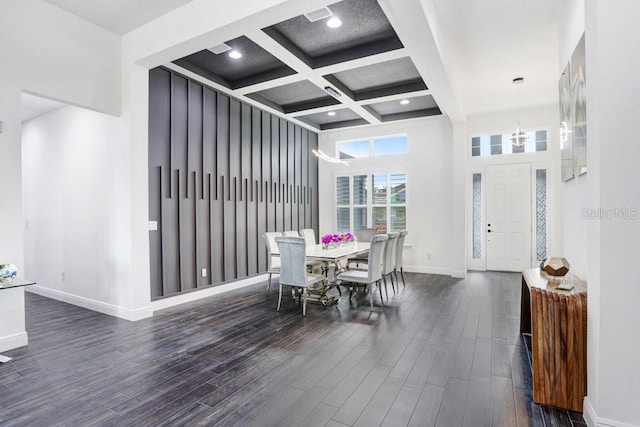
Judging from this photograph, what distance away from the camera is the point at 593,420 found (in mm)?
1828

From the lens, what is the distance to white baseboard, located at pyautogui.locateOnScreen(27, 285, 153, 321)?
12.7 ft

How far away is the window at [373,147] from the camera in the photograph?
7.31 meters


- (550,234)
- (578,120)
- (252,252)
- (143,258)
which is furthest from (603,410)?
(550,234)

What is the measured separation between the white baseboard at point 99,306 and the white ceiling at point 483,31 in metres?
3.31

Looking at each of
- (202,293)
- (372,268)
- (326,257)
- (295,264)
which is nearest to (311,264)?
(326,257)

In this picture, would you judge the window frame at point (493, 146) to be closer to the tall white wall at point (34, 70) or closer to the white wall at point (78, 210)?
the white wall at point (78, 210)

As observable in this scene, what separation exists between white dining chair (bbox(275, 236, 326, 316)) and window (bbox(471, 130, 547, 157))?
5.06 metres

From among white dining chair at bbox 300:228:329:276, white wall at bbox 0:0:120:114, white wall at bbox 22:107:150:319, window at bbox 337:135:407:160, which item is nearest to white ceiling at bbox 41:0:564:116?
white wall at bbox 0:0:120:114

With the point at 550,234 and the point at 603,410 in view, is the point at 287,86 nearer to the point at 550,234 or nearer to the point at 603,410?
the point at 603,410

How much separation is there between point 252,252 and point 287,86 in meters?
2.93

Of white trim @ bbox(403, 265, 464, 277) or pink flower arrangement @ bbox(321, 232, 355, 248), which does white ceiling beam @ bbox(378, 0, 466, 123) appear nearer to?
pink flower arrangement @ bbox(321, 232, 355, 248)

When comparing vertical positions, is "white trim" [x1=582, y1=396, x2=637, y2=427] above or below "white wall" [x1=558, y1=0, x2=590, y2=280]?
below

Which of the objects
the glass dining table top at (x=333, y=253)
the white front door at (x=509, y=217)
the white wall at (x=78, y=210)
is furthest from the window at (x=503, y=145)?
the white wall at (x=78, y=210)

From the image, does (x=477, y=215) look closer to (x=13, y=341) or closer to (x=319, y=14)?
(x=319, y=14)
